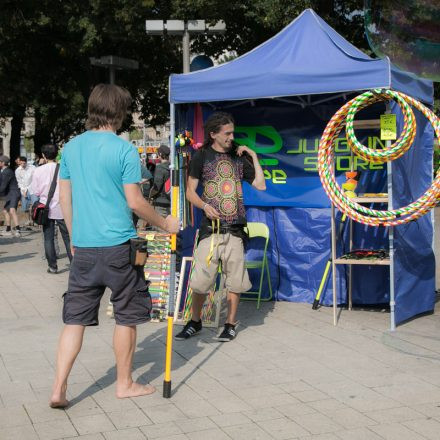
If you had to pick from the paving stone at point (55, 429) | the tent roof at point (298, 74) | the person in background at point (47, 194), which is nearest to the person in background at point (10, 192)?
the person in background at point (47, 194)

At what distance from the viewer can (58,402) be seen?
172 inches

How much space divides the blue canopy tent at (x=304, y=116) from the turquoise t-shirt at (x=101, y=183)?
8.14ft

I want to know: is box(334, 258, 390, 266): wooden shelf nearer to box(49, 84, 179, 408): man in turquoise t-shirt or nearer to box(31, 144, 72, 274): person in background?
box(49, 84, 179, 408): man in turquoise t-shirt

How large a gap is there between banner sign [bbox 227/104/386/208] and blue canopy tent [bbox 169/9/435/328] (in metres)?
0.01

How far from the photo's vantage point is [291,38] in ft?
23.2

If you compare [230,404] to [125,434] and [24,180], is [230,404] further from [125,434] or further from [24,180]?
[24,180]

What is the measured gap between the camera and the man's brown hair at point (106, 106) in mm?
4414

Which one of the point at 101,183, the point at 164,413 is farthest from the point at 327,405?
the point at 101,183

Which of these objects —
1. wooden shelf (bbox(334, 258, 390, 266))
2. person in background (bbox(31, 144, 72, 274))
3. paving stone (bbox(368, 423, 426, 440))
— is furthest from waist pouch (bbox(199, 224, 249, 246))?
Answer: person in background (bbox(31, 144, 72, 274))

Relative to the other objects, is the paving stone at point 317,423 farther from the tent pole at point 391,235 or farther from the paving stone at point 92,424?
the tent pole at point 391,235

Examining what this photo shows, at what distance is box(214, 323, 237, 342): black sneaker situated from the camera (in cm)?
609

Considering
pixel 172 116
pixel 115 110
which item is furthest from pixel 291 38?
pixel 115 110

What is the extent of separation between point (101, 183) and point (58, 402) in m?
1.31

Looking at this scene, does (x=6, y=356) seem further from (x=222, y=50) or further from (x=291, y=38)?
(x=222, y=50)
